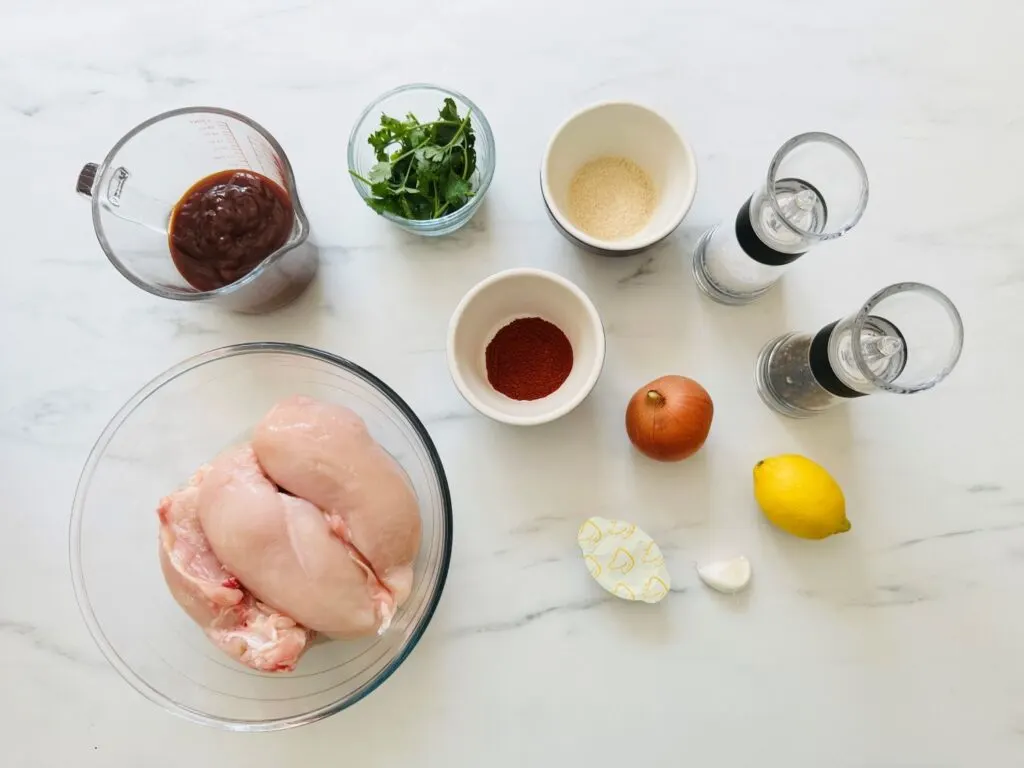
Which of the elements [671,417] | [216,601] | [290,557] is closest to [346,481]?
[290,557]

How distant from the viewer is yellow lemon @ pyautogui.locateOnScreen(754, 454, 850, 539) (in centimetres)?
94

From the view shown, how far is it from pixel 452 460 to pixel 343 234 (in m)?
0.38

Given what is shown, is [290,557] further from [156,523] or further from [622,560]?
[622,560]

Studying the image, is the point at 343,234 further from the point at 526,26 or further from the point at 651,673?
the point at 651,673

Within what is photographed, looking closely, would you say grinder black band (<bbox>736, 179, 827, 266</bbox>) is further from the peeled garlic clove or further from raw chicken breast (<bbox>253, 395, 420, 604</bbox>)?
raw chicken breast (<bbox>253, 395, 420, 604</bbox>)

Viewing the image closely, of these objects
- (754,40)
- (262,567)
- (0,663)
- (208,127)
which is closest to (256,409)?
(262,567)

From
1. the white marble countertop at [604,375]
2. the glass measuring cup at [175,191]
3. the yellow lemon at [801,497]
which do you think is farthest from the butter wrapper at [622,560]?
the glass measuring cup at [175,191]

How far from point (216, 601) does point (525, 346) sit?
51 centimetres

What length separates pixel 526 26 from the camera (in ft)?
3.58

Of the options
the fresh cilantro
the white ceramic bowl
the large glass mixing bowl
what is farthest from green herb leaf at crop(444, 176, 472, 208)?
the large glass mixing bowl

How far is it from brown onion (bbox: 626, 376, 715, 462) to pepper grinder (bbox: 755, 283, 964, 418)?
15cm

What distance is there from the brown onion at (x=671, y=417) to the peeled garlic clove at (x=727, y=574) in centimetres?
17

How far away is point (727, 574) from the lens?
99 cm

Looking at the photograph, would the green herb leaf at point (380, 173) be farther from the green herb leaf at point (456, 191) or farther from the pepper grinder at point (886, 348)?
the pepper grinder at point (886, 348)
